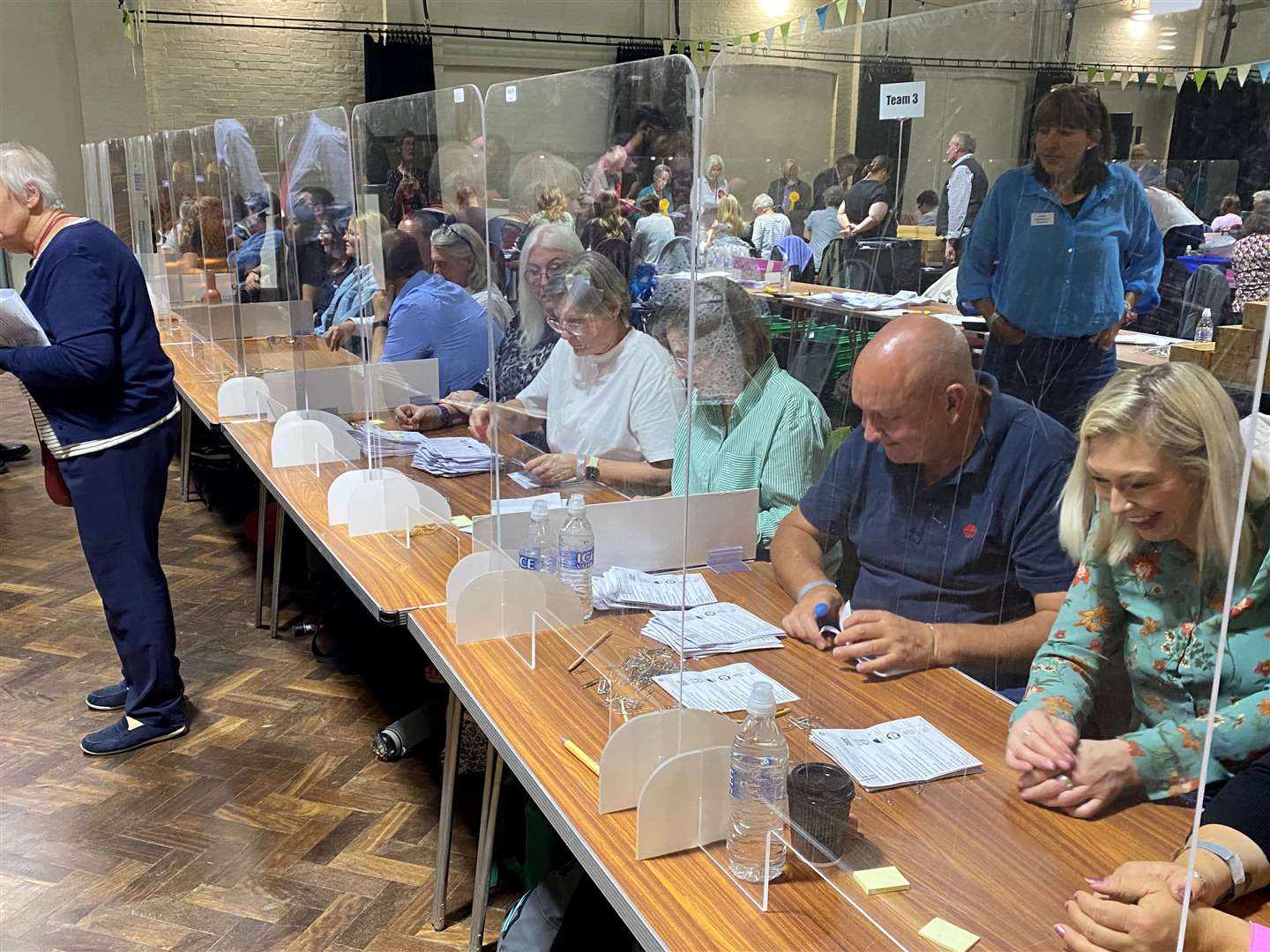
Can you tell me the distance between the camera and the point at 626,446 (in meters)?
1.60

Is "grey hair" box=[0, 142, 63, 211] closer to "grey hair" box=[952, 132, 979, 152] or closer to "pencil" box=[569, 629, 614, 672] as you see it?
"pencil" box=[569, 629, 614, 672]

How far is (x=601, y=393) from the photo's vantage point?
161 cm

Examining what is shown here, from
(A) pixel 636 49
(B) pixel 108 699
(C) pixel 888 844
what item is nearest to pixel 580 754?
(C) pixel 888 844

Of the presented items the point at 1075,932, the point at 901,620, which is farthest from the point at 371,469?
the point at 1075,932

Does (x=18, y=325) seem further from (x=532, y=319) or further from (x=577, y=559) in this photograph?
(x=577, y=559)

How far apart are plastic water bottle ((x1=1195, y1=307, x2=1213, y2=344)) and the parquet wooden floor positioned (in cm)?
189

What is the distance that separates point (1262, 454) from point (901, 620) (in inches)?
17.5

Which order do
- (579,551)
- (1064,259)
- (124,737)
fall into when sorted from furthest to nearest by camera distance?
(124,737) → (579,551) → (1064,259)

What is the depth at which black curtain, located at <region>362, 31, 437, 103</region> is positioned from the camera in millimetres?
10125

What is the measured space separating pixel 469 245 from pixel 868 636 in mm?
1230

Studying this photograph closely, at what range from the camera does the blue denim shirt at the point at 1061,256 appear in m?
0.76

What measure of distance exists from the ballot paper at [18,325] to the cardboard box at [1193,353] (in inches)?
99.0

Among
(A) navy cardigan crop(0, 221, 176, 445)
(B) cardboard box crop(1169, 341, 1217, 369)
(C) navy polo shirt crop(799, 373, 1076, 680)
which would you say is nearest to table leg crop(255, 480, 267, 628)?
(A) navy cardigan crop(0, 221, 176, 445)

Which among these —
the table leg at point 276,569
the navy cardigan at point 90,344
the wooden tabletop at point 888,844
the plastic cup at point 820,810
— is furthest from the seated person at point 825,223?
the table leg at point 276,569
